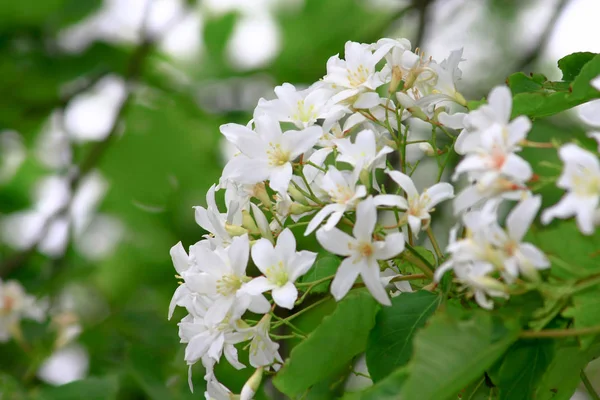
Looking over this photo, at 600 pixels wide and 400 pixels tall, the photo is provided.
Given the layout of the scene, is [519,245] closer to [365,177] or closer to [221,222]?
[365,177]

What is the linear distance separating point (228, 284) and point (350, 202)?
132 millimetres

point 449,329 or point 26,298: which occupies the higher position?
point 449,329

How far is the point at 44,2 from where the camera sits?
2.36 m

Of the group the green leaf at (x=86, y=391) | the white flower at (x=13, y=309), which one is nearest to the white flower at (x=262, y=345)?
the green leaf at (x=86, y=391)

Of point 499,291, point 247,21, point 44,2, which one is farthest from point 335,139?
point 247,21

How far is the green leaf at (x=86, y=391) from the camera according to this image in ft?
4.21

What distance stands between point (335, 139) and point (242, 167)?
90 millimetres

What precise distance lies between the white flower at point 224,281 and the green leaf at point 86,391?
0.72 m

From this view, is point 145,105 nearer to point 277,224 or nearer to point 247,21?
point 247,21

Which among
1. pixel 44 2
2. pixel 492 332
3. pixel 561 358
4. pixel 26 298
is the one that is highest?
pixel 492 332

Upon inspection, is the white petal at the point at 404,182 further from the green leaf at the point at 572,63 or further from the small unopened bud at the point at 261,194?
the green leaf at the point at 572,63

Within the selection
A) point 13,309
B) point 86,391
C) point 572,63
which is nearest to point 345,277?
point 572,63

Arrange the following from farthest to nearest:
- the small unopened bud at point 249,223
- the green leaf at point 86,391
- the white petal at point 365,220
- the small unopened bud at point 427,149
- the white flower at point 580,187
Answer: the green leaf at point 86,391 → the small unopened bud at point 427,149 → the small unopened bud at point 249,223 → the white petal at point 365,220 → the white flower at point 580,187

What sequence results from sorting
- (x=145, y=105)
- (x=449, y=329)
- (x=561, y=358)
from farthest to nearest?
(x=145, y=105), (x=561, y=358), (x=449, y=329)
